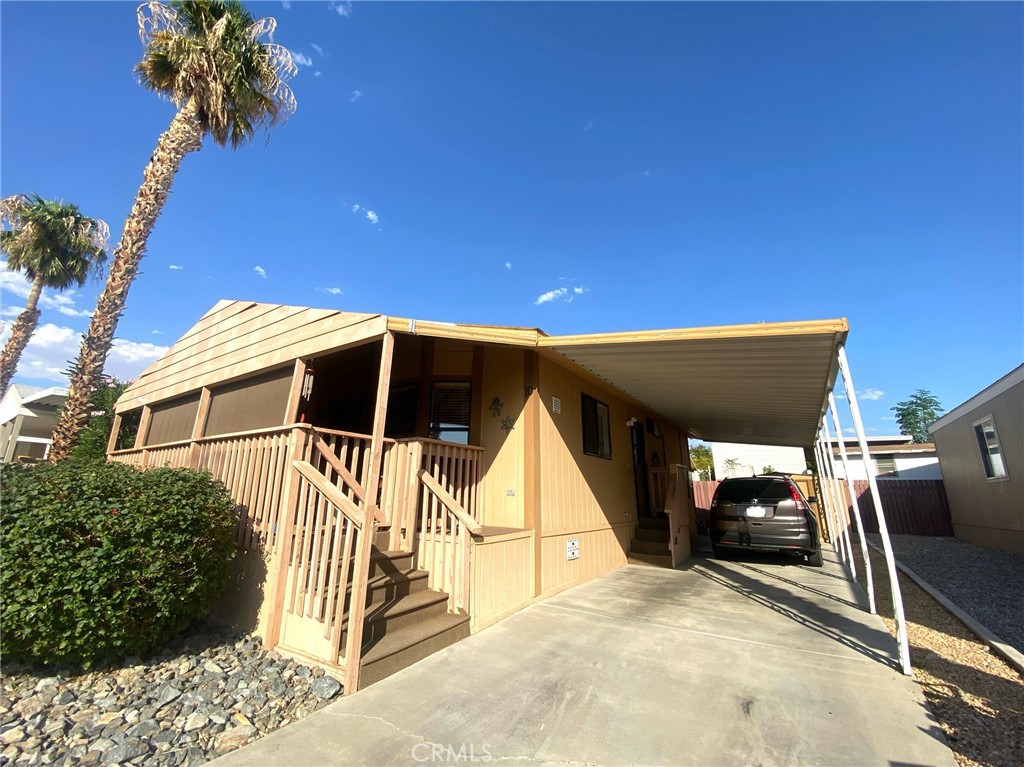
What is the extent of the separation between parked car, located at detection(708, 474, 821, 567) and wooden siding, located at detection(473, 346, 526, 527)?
4840mm

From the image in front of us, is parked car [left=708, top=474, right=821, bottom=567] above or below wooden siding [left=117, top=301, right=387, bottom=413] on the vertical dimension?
below

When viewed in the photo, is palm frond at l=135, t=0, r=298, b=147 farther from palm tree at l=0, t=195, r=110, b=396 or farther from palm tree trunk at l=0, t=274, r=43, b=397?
palm tree at l=0, t=195, r=110, b=396

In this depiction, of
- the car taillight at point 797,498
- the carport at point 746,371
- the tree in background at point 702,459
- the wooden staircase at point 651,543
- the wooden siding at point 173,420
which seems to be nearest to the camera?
the carport at point 746,371

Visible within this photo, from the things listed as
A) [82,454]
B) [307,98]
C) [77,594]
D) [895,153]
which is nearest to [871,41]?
[895,153]

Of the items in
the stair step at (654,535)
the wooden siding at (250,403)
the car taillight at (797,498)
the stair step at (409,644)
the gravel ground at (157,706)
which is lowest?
the gravel ground at (157,706)

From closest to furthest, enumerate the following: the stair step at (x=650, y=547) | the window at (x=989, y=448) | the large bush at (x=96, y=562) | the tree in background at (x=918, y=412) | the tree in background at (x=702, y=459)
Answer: the large bush at (x=96, y=562), the stair step at (x=650, y=547), the window at (x=989, y=448), the tree in background at (x=702, y=459), the tree in background at (x=918, y=412)

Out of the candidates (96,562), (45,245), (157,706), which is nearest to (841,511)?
(157,706)

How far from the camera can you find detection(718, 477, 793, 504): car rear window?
738 centimetres

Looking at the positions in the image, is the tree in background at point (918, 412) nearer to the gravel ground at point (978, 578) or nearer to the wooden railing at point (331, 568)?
the gravel ground at point (978, 578)

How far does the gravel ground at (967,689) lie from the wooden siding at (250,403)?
19.1 feet

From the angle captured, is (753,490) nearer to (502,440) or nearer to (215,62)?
(502,440)

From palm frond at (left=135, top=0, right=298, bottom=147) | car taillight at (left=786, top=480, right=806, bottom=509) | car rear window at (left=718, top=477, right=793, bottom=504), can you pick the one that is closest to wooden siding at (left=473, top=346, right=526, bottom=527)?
car rear window at (left=718, top=477, right=793, bottom=504)

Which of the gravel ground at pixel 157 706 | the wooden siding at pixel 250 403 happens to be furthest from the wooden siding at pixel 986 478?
the wooden siding at pixel 250 403

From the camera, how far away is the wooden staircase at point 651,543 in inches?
298
